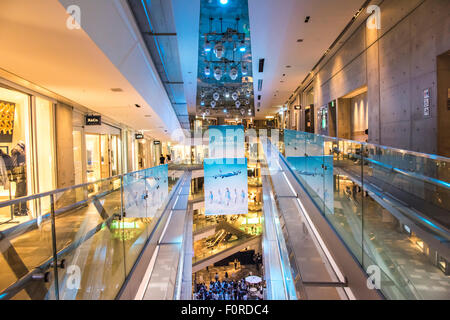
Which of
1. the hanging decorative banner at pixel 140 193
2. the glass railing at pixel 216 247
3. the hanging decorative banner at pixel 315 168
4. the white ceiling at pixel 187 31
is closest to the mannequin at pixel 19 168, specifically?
the hanging decorative banner at pixel 140 193

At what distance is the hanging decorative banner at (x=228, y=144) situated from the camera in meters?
17.3

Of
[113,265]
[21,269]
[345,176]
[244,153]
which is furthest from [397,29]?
[244,153]

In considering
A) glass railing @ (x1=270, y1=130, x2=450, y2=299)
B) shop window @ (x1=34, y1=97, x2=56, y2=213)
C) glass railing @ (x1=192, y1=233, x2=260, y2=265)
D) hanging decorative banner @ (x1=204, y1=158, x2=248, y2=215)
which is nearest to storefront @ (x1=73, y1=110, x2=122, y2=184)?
shop window @ (x1=34, y1=97, x2=56, y2=213)

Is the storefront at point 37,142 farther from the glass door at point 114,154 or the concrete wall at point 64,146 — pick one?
the glass door at point 114,154

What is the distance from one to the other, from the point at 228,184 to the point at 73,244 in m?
14.4

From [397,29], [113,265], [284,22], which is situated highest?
[284,22]

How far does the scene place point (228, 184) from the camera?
53.6ft

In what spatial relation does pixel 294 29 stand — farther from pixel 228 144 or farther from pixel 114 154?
pixel 228 144

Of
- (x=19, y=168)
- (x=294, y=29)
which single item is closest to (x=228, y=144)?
(x=294, y=29)

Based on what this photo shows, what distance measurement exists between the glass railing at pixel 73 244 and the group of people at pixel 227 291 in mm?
10503
